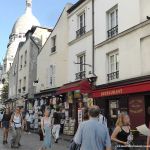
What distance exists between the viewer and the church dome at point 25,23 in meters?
107

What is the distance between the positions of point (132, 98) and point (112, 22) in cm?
514

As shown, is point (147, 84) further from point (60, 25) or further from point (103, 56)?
point (60, 25)

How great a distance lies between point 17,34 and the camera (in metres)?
106

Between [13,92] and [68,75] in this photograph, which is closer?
[68,75]

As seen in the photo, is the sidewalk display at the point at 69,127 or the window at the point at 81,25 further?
the window at the point at 81,25

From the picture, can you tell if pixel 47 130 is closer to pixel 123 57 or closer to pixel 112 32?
pixel 123 57

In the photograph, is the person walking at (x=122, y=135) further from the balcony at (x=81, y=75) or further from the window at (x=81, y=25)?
the window at (x=81, y=25)

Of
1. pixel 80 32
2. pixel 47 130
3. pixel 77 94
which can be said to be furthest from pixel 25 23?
pixel 47 130

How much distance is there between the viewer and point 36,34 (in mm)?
35219

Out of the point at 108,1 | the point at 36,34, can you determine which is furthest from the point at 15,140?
the point at 36,34

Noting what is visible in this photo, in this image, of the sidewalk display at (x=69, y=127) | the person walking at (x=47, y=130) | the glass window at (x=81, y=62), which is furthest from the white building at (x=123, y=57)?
the person walking at (x=47, y=130)

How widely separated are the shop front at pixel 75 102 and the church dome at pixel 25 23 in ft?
276

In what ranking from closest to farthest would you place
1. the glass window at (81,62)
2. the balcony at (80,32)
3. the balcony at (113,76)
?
the balcony at (113,76)
the glass window at (81,62)
the balcony at (80,32)

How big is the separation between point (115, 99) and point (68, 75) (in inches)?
253
